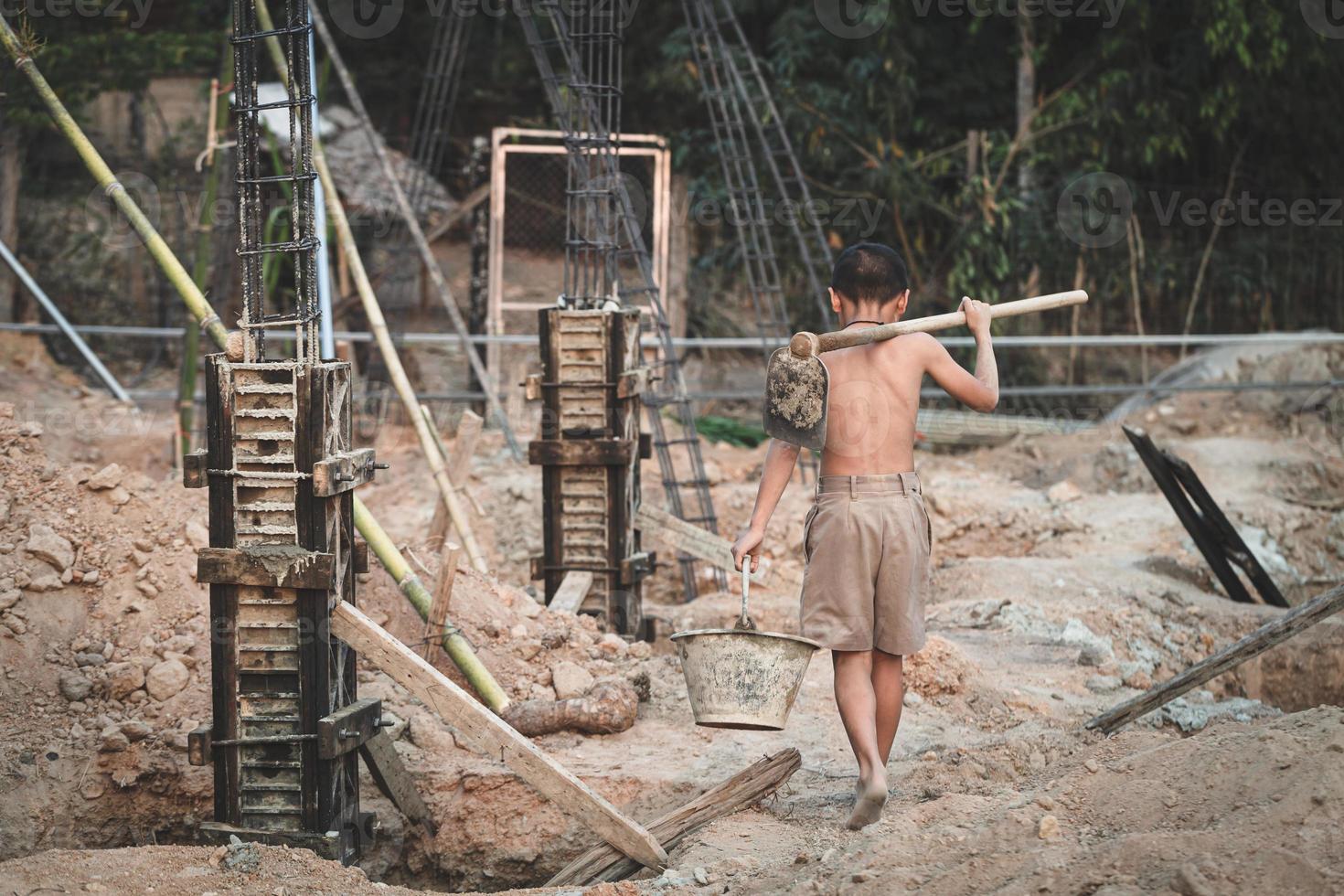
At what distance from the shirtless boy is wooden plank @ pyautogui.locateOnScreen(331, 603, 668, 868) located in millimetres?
758

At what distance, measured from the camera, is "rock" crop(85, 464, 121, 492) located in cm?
599

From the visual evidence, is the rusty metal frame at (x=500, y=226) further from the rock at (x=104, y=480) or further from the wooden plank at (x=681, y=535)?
the rock at (x=104, y=480)

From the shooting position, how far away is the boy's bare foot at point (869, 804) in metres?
4.14

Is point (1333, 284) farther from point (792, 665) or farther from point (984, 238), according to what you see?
point (792, 665)

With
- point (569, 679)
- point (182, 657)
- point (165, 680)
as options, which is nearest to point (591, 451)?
point (569, 679)

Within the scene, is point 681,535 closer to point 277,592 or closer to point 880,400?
point 880,400

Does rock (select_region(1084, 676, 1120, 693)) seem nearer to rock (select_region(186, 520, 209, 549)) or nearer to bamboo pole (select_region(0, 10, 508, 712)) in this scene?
bamboo pole (select_region(0, 10, 508, 712))

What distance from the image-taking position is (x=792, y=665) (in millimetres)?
4180

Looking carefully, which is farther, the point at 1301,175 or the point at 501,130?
the point at 1301,175

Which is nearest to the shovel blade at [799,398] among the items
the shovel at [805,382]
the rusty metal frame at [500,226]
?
the shovel at [805,382]

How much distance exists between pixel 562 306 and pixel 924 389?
7.18 m

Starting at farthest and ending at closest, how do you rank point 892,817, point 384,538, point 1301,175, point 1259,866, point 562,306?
point 1301,175
point 562,306
point 384,538
point 892,817
point 1259,866

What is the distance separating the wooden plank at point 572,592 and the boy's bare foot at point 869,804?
2.60 metres

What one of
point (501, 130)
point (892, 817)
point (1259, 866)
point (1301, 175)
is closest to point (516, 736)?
point (892, 817)
